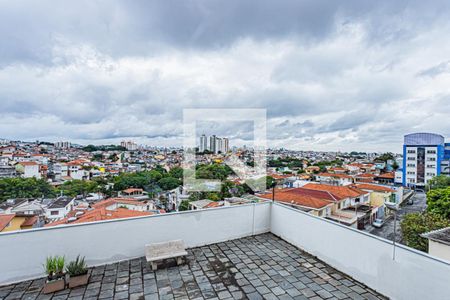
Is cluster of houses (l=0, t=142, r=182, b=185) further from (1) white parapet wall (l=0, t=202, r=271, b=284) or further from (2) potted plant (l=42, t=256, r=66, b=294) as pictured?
(2) potted plant (l=42, t=256, r=66, b=294)

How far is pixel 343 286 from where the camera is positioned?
244 centimetres

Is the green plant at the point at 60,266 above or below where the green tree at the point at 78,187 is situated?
above

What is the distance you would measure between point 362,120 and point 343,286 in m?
6.50

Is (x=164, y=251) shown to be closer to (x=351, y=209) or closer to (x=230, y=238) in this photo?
(x=230, y=238)

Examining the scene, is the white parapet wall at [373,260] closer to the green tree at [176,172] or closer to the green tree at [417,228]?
the green tree at [176,172]

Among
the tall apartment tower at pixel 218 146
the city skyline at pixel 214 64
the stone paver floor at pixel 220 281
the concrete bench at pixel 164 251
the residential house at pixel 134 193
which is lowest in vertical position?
the residential house at pixel 134 193

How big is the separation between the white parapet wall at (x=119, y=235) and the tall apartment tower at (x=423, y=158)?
43.7 feet

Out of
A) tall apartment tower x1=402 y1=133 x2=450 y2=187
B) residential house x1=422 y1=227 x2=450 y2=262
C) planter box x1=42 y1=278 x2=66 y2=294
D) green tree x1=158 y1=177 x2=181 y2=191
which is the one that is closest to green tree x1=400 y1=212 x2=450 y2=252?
residential house x1=422 y1=227 x2=450 y2=262

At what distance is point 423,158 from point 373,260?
20079 mm

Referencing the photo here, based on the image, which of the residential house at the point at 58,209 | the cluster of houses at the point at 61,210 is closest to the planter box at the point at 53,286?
the cluster of houses at the point at 61,210

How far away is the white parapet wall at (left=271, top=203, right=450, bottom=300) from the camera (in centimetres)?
189

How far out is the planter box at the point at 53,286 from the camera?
224cm

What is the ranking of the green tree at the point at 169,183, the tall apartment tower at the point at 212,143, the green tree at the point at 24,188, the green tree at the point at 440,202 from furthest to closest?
the green tree at the point at 440,202
the green tree at the point at 169,183
the green tree at the point at 24,188
the tall apartment tower at the point at 212,143

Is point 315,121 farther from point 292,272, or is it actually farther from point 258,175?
point 292,272
